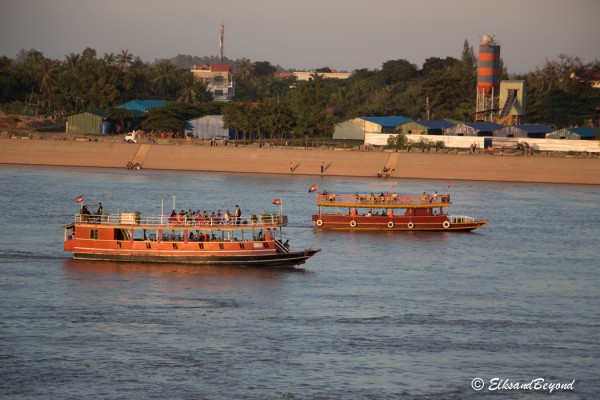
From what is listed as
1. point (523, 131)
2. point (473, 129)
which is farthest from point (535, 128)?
point (473, 129)

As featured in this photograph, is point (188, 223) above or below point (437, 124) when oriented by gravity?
below

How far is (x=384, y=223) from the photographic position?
85125mm

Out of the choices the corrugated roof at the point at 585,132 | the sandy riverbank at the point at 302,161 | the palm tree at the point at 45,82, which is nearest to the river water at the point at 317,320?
the sandy riverbank at the point at 302,161

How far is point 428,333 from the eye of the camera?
4844cm

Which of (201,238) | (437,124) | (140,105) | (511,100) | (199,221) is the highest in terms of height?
(511,100)

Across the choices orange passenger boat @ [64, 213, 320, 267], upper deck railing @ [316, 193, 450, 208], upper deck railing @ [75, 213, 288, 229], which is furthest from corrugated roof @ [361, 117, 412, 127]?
orange passenger boat @ [64, 213, 320, 267]

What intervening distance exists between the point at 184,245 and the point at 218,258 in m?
A: 2.18

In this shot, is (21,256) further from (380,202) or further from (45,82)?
(45,82)

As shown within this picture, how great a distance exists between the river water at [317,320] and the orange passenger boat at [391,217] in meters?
1.86

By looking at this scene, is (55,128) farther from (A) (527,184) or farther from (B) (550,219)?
(B) (550,219)

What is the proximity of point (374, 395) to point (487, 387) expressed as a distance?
442cm

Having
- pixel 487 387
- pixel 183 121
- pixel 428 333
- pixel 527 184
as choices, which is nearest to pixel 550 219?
pixel 527 184

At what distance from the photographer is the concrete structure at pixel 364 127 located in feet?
556

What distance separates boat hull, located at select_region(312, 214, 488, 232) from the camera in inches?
3337
